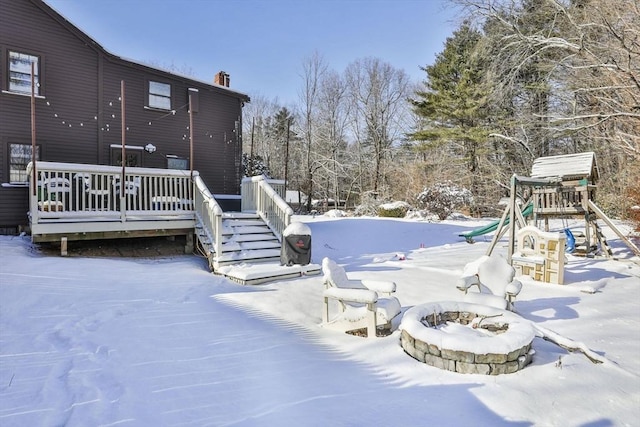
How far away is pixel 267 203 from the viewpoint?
9.15 metres

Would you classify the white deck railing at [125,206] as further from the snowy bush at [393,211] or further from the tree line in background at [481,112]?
the snowy bush at [393,211]

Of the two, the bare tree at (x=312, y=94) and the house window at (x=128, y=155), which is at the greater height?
the bare tree at (x=312, y=94)

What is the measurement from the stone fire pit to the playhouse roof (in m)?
7.61

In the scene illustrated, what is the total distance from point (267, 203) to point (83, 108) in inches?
241

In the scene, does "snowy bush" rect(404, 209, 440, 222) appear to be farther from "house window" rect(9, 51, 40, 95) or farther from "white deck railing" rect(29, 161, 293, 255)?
"house window" rect(9, 51, 40, 95)

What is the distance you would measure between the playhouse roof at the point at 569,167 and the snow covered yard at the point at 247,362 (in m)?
4.26

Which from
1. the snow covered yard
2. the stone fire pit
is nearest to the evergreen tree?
the snow covered yard

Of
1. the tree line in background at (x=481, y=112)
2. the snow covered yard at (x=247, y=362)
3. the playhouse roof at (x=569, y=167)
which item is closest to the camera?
the snow covered yard at (x=247, y=362)

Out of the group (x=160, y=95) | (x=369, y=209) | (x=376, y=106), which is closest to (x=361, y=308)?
(x=160, y=95)

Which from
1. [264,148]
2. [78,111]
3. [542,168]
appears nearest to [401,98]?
[264,148]

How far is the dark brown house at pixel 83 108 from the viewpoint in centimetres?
923

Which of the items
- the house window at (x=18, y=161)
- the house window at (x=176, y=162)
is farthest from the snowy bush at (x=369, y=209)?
the house window at (x=18, y=161)

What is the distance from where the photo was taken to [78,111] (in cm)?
1015

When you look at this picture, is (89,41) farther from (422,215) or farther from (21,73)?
(422,215)
